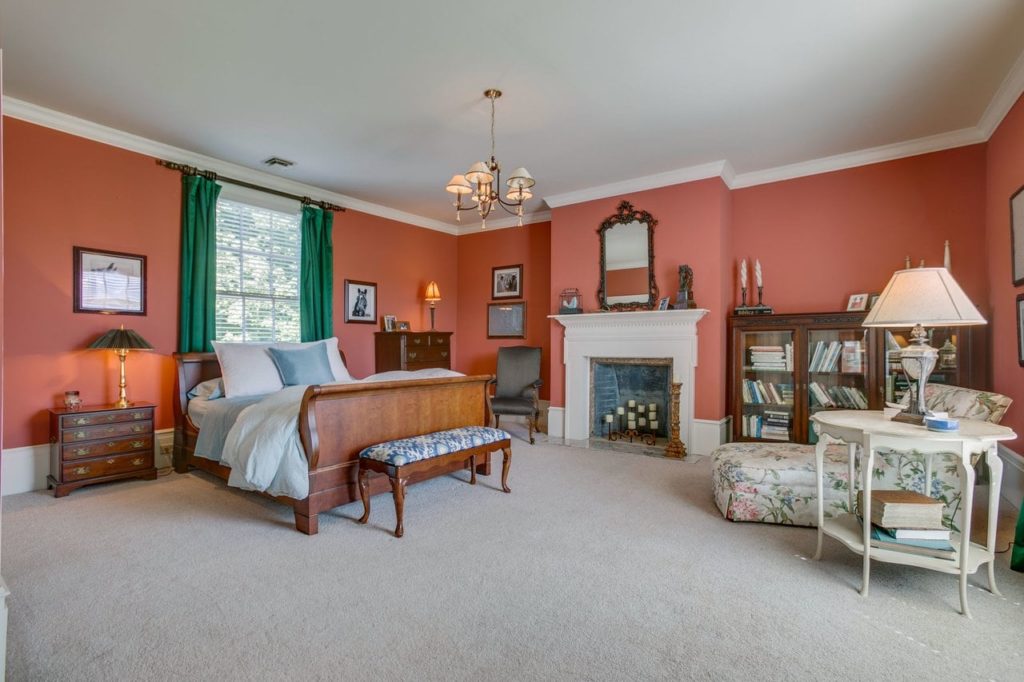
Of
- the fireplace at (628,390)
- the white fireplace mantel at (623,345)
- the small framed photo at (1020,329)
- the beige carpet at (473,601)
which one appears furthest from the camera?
the fireplace at (628,390)

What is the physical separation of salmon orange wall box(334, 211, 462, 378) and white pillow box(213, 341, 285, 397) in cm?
152

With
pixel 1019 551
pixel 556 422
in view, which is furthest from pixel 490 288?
pixel 1019 551

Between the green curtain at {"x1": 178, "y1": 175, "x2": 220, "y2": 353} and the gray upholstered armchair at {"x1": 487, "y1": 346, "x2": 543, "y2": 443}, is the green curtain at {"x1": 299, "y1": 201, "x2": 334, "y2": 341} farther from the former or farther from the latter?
the gray upholstered armchair at {"x1": 487, "y1": 346, "x2": 543, "y2": 443}

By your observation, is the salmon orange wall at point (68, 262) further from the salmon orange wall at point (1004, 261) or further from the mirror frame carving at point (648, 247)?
the salmon orange wall at point (1004, 261)

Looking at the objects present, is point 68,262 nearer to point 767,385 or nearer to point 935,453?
point 935,453

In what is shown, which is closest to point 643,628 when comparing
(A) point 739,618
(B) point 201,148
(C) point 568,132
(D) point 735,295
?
(A) point 739,618

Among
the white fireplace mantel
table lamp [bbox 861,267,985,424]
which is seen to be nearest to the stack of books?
table lamp [bbox 861,267,985,424]

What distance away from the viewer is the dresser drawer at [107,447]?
3.74 meters

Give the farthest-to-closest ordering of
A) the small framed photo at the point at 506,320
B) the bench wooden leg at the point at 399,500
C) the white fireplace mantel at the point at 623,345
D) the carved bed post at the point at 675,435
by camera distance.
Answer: the small framed photo at the point at 506,320, the white fireplace mantel at the point at 623,345, the carved bed post at the point at 675,435, the bench wooden leg at the point at 399,500

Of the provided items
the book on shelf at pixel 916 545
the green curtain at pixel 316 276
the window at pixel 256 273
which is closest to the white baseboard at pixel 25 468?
the window at pixel 256 273

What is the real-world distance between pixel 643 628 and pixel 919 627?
3.61 ft

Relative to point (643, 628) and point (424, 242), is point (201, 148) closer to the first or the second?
point (424, 242)

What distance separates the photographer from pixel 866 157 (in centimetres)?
463

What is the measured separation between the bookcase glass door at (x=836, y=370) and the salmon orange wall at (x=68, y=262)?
573cm
